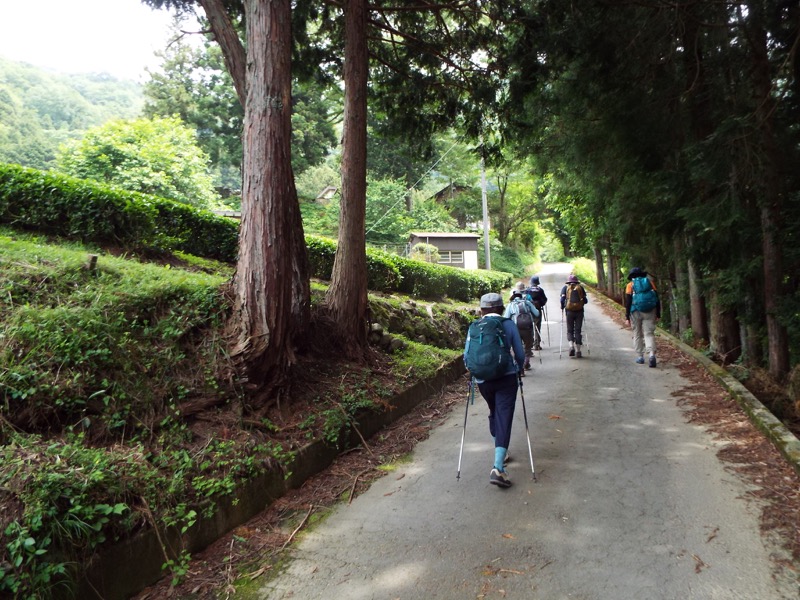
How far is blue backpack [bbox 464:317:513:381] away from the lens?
5.02 m

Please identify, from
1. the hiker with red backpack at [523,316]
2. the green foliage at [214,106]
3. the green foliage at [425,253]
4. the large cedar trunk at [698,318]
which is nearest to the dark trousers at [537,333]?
the hiker with red backpack at [523,316]

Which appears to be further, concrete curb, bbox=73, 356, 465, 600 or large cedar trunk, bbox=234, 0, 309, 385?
large cedar trunk, bbox=234, 0, 309, 385

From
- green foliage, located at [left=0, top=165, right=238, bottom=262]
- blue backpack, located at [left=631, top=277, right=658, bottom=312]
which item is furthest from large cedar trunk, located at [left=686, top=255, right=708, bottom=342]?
green foliage, located at [left=0, top=165, right=238, bottom=262]

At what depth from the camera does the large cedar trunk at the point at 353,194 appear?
816cm

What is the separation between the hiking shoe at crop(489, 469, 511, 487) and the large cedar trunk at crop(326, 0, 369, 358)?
12.0 ft

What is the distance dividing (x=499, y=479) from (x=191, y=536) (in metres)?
2.69

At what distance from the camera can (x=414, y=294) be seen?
54.2 feet

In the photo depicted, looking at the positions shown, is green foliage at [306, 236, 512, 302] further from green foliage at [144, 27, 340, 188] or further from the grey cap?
green foliage at [144, 27, 340, 188]

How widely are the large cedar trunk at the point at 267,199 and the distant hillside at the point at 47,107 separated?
101 feet

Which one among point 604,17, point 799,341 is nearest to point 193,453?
point 604,17

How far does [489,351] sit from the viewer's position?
16.5 ft

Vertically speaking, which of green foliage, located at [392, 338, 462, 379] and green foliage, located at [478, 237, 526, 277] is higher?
green foliage, located at [478, 237, 526, 277]

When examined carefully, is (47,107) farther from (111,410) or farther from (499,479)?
(499,479)

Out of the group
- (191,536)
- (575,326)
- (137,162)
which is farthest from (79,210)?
(137,162)
